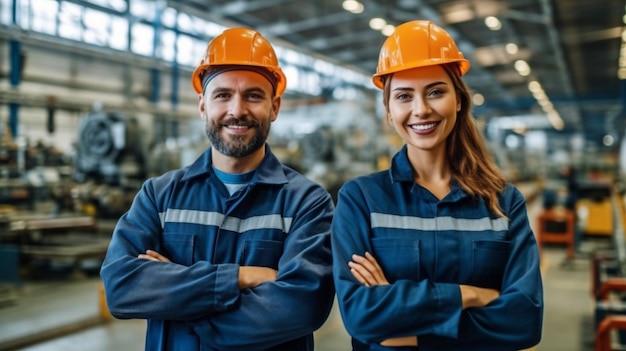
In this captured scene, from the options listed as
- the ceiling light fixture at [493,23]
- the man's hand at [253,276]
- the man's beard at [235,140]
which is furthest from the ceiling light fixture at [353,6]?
the man's hand at [253,276]

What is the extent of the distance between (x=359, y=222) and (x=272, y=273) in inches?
13.3

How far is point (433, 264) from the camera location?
Answer: 1586 mm

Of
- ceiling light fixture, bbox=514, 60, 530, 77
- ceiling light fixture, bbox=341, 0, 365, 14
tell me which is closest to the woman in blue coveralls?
ceiling light fixture, bbox=341, 0, 365, 14

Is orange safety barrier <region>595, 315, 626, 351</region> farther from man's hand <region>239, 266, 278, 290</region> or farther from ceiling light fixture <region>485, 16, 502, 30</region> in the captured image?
ceiling light fixture <region>485, 16, 502, 30</region>

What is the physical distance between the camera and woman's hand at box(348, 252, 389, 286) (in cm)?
157

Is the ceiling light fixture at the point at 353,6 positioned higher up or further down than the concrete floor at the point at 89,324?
higher up

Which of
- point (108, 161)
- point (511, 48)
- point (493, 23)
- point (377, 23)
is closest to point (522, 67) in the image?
point (511, 48)

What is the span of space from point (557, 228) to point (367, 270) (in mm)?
9231

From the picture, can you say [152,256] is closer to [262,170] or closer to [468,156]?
[262,170]

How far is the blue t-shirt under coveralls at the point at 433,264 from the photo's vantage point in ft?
4.84

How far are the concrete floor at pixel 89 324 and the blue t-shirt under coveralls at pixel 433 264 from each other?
3.28 m

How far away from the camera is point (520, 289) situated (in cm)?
153

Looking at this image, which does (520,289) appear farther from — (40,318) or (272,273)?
(40,318)

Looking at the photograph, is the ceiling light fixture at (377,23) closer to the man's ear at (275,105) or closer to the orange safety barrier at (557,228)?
the orange safety barrier at (557,228)
